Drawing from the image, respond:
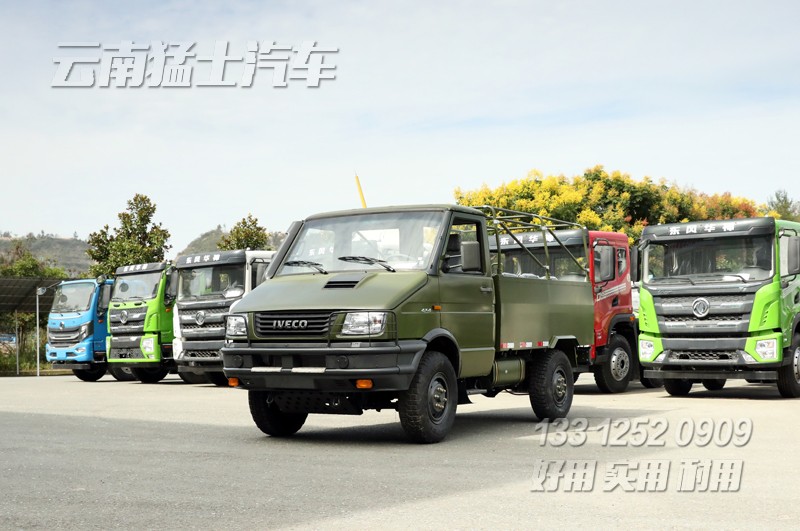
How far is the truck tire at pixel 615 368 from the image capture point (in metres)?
19.2

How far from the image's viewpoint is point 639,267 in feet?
58.8

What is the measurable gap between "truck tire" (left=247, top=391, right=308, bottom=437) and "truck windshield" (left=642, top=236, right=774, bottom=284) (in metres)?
8.02

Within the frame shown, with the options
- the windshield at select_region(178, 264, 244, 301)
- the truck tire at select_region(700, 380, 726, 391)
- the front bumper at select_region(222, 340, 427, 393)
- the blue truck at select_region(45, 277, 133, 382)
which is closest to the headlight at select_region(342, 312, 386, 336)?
the front bumper at select_region(222, 340, 427, 393)

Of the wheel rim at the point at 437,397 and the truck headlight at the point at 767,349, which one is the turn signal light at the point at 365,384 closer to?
the wheel rim at the point at 437,397

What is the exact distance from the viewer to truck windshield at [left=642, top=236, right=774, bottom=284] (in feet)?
54.4

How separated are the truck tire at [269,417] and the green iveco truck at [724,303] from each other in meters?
7.72

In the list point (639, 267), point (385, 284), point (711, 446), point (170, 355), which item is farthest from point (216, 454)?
point (170, 355)

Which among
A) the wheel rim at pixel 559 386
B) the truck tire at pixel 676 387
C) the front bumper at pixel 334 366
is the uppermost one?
the front bumper at pixel 334 366

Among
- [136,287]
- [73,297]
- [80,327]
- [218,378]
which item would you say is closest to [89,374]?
[80,327]

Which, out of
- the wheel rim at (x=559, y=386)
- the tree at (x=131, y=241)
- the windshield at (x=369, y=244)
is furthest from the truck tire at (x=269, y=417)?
the tree at (x=131, y=241)

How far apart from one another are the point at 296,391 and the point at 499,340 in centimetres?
260

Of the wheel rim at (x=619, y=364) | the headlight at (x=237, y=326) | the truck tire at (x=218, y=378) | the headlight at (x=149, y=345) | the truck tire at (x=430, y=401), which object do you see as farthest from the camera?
the headlight at (x=149, y=345)

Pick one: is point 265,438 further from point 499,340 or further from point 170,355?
point 170,355

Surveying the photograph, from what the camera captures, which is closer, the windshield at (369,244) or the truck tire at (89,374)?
the windshield at (369,244)
